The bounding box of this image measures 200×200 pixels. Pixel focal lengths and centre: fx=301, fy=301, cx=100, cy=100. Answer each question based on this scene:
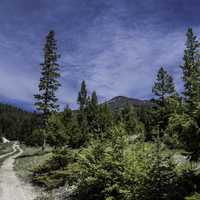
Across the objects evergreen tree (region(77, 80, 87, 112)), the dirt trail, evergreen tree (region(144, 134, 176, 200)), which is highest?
evergreen tree (region(77, 80, 87, 112))

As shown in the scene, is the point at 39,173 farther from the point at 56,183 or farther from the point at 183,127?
the point at 183,127

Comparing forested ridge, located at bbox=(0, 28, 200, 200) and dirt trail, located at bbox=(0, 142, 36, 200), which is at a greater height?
forested ridge, located at bbox=(0, 28, 200, 200)

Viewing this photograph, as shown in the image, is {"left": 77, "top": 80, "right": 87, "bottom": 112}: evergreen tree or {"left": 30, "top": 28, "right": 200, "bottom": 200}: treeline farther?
Result: {"left": 77, "top": 80, "right": 87, "bottom": 112}: evergreen tree

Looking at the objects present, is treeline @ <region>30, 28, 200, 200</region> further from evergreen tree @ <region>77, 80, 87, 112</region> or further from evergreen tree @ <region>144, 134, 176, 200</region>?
evergreen tree @ <region>77, 80, 87, 112</region>

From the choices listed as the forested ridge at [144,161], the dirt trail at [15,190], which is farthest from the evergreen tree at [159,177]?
the dirt trail at [15,190]

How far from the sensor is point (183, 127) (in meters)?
7.84

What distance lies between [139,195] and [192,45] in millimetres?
32938

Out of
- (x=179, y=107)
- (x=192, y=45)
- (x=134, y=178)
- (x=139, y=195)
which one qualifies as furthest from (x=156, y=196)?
(x=192, y=45)

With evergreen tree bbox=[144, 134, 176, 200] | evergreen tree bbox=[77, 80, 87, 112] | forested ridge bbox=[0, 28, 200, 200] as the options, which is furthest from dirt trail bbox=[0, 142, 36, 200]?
evergreen tree bbox=[77, 80, 87, 112]

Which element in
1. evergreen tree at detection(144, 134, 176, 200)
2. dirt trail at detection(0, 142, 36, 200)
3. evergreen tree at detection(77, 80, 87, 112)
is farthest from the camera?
evergreen tree at detection(77, 80, 87, 112)

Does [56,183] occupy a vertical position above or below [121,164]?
below

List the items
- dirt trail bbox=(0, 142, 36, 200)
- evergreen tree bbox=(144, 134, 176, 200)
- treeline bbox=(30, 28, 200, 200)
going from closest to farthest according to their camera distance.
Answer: treeline bbox=(30, 28, 200, 200)
evergreen tree bbox=(144, 134, 176, 200)
dirt trail bbox=(0, 142, 36, 200)

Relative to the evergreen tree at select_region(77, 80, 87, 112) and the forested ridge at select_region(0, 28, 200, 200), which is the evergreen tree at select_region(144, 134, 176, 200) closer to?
the forested ridge at select_region(0, 28, 200, 200)

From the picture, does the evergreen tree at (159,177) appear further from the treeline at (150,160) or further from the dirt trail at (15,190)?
the dirt trail at (15,190)
